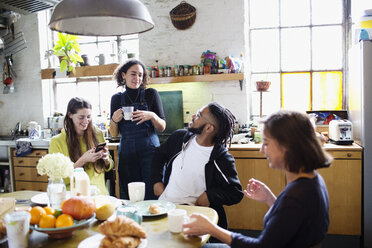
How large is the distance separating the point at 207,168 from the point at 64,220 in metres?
1.00

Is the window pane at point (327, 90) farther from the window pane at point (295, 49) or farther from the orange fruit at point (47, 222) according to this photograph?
the orange fruit at point (47, 222)

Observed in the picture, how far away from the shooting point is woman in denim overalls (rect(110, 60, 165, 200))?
113 inches

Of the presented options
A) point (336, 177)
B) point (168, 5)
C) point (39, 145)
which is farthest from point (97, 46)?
point (336, 177)

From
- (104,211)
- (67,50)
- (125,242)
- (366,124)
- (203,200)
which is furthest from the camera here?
(67,50)

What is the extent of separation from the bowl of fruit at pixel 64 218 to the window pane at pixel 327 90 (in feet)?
11.4

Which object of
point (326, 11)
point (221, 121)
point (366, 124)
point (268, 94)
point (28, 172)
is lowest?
point (28, 172)

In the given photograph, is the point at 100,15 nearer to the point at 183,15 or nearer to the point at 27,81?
the point at 183,15

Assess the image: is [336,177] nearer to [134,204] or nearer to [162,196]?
[162,196]

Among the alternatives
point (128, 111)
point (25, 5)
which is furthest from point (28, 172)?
point (128, 111)

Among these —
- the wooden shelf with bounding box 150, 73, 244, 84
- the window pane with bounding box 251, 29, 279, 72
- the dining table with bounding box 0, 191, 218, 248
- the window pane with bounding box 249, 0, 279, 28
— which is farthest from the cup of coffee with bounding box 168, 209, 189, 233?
the window pane with bounding box 249, 0, 279, 28

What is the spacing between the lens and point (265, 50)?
172 inches

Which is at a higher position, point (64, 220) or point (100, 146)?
point (100, 146)

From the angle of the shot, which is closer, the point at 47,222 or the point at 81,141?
the point at 47,222

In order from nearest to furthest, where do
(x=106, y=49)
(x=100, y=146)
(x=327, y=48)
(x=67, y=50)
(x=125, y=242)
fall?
(x=125, y=242) < (x=100, y=146) < (x=327, y=48) < (x=67, y=50) < (x=106, y=49)
